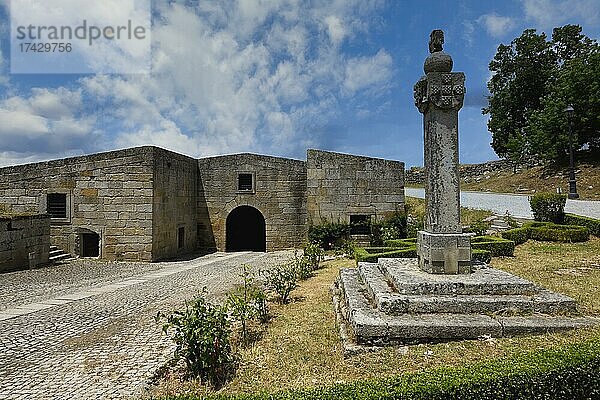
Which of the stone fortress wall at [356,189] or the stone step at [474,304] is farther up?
the stone fortress wall at [356,189]

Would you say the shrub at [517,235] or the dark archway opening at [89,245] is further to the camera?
the dark archway opening at [89,245]

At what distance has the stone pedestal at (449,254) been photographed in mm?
6410

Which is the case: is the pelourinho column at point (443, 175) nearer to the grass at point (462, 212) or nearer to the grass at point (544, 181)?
the grass at point (462, 212)

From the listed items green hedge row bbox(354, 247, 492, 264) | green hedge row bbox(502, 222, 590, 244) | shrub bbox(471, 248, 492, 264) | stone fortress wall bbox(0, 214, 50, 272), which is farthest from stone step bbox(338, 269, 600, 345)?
stone fortress wall bbox(0, 214, 50, 272)

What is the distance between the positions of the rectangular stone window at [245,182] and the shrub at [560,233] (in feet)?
36.4

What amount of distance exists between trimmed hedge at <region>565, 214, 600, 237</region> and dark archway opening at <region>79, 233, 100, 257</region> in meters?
16.9

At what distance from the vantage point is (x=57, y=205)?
50.8 ft

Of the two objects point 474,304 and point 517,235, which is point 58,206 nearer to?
point 474,304

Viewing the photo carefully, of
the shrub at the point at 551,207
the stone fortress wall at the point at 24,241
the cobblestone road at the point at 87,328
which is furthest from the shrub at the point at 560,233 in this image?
the stone fortress wall at the point at 24,241

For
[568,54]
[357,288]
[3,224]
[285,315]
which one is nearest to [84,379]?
[285,315]

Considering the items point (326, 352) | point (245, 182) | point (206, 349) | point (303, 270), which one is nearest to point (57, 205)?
point (245, 182)

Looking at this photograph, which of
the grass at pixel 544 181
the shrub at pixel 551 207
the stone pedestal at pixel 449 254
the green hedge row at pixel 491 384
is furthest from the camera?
the grass at pixel 544 181

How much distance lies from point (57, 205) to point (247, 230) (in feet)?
31.3

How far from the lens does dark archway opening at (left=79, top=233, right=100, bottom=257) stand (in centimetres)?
1549
